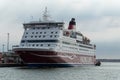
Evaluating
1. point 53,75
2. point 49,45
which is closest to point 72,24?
point 49,45

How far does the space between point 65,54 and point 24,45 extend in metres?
9.08

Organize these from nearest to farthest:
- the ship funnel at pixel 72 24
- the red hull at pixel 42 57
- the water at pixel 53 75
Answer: the water at pixel 53 75 < the red hull at pixel 42 57 < the ship funnel at pixel 72 24

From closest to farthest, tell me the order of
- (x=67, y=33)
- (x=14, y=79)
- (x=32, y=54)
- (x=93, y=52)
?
1. (x=14, y=79)
2. (x=32, y=54)
3. (x=67, y=33)
4. (x=93, y=52)

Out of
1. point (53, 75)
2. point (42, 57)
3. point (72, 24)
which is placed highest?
point (72, 24)

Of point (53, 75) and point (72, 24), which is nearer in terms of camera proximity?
point (53, 75)

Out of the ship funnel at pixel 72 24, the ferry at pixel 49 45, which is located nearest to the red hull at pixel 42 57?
the ferry at pixel 49 45

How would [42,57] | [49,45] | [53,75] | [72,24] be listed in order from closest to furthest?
[53,75], [42,57], [49,45], [72,24]

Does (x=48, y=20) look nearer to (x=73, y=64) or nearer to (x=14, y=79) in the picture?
(x=73, y=64)

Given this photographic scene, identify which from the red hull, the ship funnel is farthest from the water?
the ship funnel

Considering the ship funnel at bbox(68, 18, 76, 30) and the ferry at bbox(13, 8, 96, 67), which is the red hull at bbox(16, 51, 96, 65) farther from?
the ship funnel at bbox(68, 18, 76, 30)

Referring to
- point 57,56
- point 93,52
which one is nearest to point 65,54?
point 57,56

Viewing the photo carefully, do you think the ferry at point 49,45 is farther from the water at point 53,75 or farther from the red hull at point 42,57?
the water at point 53,75

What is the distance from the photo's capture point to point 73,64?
9194cm

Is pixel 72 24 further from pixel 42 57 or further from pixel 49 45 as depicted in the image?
pixel 42 57
